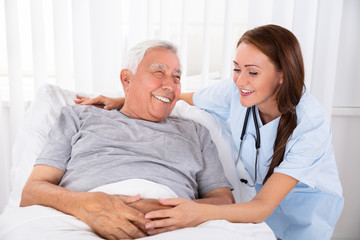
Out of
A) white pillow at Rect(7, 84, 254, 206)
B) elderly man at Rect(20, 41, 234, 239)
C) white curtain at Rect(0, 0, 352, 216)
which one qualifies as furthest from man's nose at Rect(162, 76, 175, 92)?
white curtain at Rect(0, 0, 352, 216)

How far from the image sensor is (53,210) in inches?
44.6

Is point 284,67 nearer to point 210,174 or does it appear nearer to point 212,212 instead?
point 210,174

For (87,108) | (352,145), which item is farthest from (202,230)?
(352,145)

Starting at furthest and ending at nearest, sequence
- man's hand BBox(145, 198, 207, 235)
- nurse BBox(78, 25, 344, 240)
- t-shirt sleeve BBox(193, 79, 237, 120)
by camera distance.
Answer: t-shirt sleeve BBox(193, 79, 237, 120) < nurse BBox(78, 25, 344, 240) < man's hand BBox(145, 198, 207, 235)

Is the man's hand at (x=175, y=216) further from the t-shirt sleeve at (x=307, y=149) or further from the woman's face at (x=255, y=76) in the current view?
the woman's face at (x=255, y=76)

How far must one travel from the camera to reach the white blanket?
99 centimetres

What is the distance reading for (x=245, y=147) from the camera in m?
1.59

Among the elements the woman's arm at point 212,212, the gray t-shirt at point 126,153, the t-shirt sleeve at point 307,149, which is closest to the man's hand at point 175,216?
the woman's arm at point 212,212

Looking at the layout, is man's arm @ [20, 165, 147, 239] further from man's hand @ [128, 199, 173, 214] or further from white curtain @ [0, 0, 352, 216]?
white curtain @ [0, 0, 352, 216]

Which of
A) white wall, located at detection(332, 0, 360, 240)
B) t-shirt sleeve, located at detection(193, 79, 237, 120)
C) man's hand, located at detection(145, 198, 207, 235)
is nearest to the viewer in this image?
man's hand, located at detection(145, 198, 207, 235)

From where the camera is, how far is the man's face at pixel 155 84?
1453 millimetres

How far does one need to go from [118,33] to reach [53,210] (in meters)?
1.24

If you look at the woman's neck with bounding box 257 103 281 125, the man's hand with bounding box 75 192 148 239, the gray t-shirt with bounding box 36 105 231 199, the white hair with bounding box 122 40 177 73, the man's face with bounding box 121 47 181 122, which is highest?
the white hair with bounding box 122 40 177 73

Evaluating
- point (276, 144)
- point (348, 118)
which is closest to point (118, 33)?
point (276, 144)
